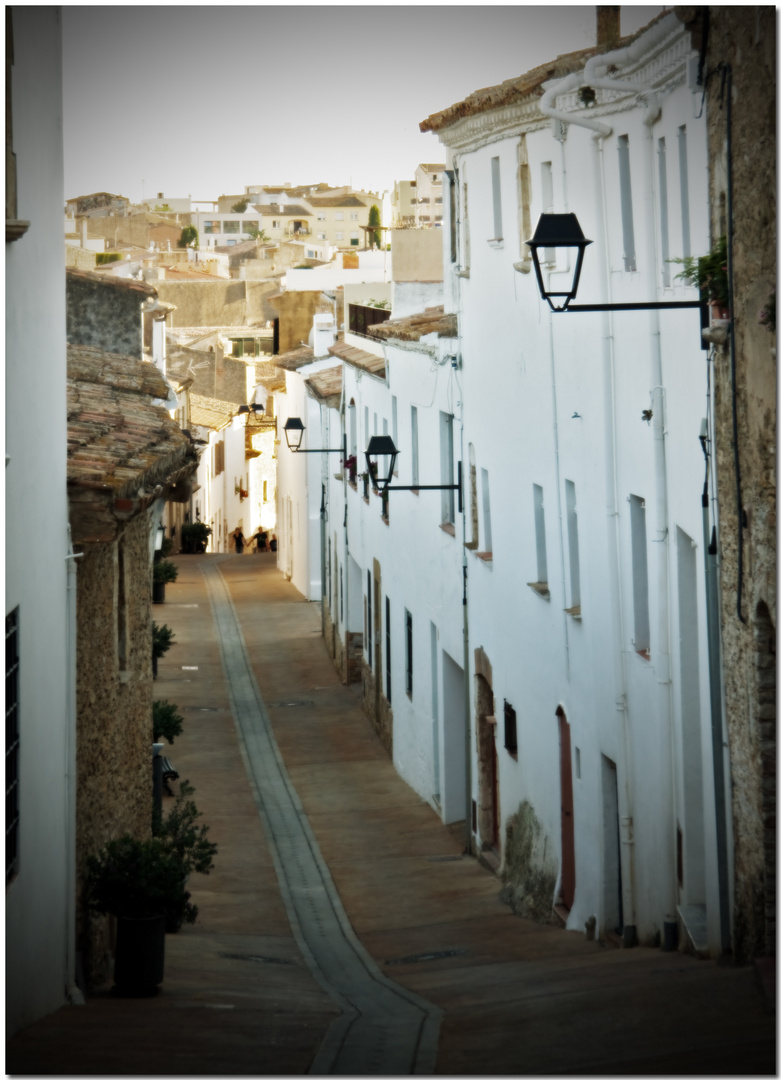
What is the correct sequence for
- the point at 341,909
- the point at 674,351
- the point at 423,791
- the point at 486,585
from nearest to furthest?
the point at 674,351
the point at 341,909
the point at 486,585
the point at 423,791

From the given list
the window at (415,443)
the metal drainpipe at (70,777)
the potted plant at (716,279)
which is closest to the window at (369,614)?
the window at (415,443)

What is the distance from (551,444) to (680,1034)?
7292mm

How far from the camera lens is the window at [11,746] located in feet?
24.8

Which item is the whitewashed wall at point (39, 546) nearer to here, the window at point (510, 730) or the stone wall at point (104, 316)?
the window at point (510, 730)

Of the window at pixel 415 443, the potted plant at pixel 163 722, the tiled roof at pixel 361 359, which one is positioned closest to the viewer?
the potted plant at pixel 163 722

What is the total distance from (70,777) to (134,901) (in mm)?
1532

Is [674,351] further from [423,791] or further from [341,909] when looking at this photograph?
[423,791]

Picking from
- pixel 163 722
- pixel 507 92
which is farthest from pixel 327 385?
pixel 507 92

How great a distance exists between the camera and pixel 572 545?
13.4 m

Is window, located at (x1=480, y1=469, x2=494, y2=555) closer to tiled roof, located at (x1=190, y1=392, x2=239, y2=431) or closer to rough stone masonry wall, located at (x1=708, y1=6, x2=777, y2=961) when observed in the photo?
rough stone masonry wall, located at (x1=708, y1=6, x2=777, y2=961)

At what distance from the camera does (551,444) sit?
13.8m

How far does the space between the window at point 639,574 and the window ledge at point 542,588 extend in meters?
2.52

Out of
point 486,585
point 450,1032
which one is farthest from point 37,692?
point 486,585

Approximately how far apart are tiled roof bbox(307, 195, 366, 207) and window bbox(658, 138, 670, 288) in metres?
107
